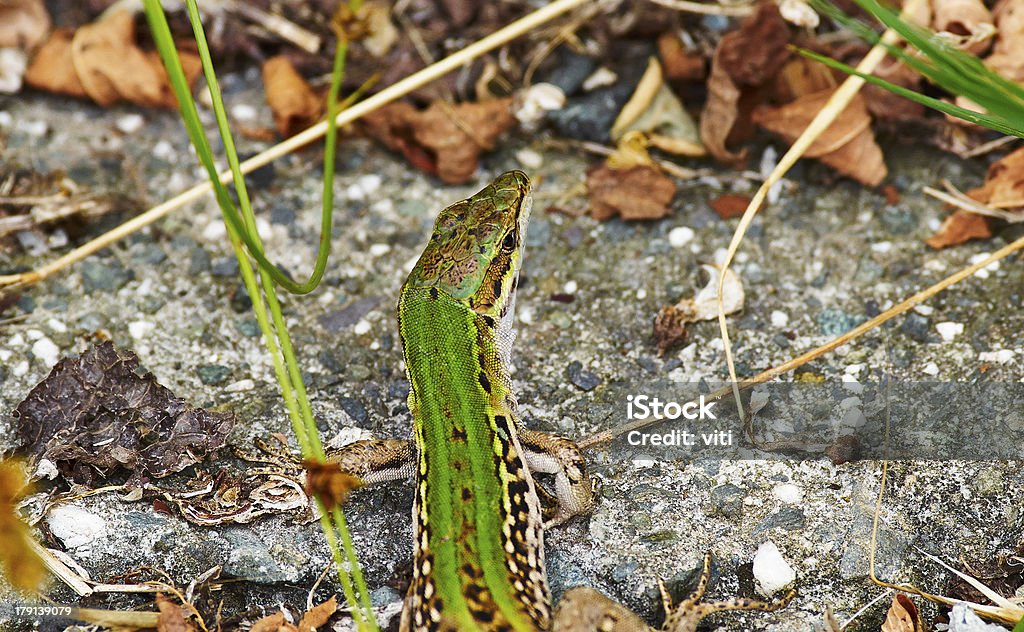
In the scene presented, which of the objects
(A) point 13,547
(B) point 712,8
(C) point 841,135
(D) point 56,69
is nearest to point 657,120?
(B) point 712,8

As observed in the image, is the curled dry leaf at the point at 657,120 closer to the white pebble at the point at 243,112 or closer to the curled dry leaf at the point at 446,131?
the curled dry leaf at the point at 446,131

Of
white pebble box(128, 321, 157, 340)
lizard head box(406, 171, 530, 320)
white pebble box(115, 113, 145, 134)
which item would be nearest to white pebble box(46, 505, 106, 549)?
white pebble box(128, 321, 157, 340)

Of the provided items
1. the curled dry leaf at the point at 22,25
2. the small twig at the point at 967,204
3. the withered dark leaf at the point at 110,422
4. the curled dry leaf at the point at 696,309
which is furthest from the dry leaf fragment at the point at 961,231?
the curled dry leaf at the point at 22,25

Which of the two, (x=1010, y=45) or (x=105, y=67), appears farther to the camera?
(x=105, y=67)

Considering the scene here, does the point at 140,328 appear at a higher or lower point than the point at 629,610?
higher

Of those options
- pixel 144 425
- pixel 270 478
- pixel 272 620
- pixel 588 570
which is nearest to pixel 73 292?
pixel 144 425

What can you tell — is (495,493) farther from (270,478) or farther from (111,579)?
(111,579)

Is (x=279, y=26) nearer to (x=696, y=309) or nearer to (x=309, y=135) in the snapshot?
(x=309, y=135)
